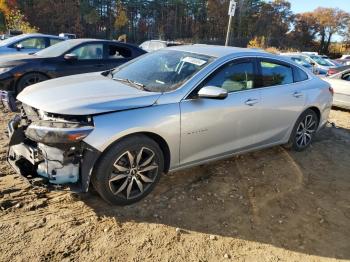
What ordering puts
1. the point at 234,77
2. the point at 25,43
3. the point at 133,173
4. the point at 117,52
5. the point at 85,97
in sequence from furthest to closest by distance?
the point at 25,43 → the point at 117,52 → the point at 234,77 → the point at 133,173 → the point at 85,97

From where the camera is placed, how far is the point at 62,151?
3.27m

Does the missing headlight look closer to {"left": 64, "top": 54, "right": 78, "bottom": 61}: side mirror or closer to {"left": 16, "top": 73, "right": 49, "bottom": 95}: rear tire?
{"left": 16, "top": 73, "right": 49, "bottom": 95}: rear tire

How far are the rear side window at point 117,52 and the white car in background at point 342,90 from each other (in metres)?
5.50

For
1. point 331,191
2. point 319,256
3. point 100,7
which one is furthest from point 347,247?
point 100,7

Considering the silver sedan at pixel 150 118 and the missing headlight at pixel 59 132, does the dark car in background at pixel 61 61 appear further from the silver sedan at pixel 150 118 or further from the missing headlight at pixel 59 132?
the missing headlight at pixel 59 132

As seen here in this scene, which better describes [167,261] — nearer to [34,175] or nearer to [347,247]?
[34,175]

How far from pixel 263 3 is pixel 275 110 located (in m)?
70.9

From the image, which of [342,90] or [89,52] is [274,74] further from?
[342,90]

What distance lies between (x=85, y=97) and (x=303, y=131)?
365 centimetres

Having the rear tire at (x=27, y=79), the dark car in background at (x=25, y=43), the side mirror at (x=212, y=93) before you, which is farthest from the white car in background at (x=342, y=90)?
the dark car in background at (x=25, y=43)

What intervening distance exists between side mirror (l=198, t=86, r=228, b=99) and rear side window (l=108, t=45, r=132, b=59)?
528cm

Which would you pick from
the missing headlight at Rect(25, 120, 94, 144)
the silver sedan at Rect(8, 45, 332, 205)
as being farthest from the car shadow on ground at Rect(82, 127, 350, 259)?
the missing headlight at Rect(25, 120, 94, 144)

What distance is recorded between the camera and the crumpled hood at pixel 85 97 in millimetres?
3346

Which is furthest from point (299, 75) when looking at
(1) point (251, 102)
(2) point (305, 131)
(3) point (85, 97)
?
(3) point (85, 97)
